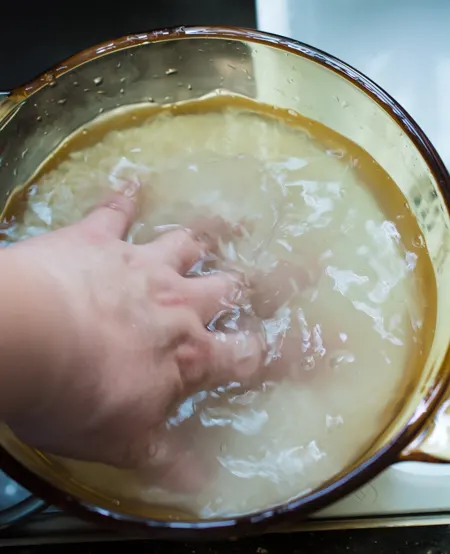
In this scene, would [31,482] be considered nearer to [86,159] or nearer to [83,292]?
[83,292]

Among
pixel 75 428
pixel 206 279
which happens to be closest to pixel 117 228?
pixel 206 279

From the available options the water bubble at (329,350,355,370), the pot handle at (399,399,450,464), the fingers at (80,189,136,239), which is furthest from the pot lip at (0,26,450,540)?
the fingers at (80,189,136,239)

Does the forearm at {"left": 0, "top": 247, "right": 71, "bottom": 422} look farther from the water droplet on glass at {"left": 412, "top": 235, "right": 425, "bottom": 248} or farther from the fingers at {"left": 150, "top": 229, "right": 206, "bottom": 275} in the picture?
the water droplet on glass at {"left": 412, "top": 235, "right": 425, "bottom": 248}

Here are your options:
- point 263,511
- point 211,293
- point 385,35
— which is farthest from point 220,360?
point 385,35

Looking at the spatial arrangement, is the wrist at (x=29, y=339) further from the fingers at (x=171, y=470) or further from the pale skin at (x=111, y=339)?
the fingers at (x=171, y=470)

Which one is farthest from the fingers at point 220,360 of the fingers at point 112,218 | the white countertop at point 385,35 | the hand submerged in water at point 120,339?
the white countertop at point 385,35

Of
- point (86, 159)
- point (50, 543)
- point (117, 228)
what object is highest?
point (86, 159)
